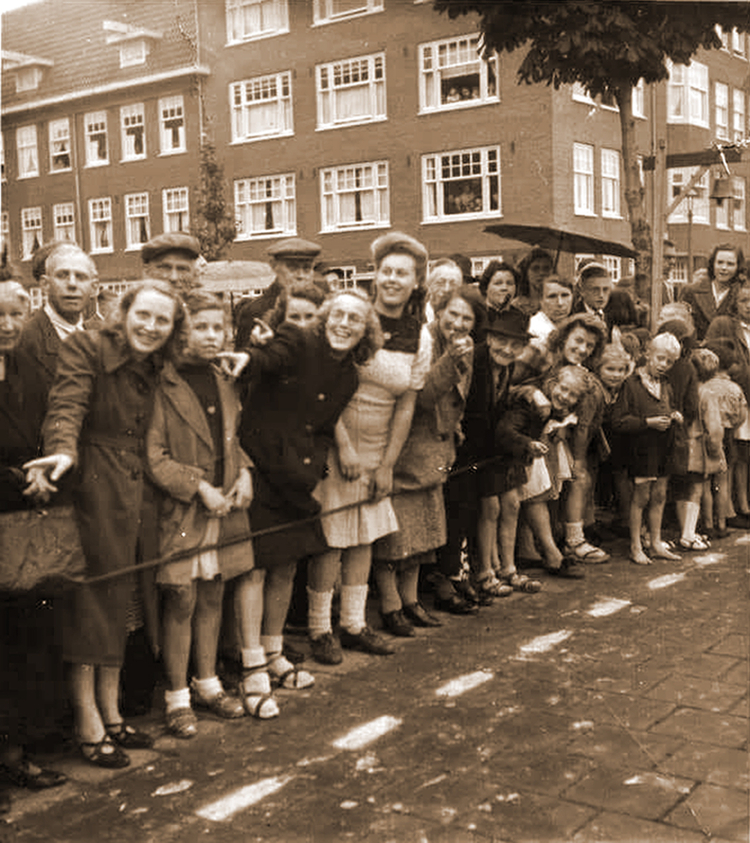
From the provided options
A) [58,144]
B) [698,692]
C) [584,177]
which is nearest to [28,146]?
[58,144]

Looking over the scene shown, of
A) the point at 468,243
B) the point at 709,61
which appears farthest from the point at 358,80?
the point at 709,61

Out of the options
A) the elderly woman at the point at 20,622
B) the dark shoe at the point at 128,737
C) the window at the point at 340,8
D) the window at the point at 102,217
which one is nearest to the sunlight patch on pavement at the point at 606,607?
the dark shoe at the point at 128,737

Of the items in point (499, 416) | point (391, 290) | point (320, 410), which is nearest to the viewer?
point (320, 410)

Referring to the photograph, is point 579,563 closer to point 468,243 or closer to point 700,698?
point 700,698

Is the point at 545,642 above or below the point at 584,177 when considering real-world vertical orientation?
below

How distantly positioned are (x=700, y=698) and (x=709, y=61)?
746cm

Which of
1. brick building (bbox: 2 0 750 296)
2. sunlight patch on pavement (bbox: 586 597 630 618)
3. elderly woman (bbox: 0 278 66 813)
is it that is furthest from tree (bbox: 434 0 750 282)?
elderly woman (bbox: 0 278 66 813)

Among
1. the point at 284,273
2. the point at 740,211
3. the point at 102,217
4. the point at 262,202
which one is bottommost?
the point at 284,273

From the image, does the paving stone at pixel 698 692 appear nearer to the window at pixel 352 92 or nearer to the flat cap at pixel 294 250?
the flat cap at pixel 294 250

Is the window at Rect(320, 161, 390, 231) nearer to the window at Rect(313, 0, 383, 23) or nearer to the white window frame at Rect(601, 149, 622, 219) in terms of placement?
the white window frame at Rect(601, 149, 622, 219)

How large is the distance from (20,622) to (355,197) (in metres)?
12.9

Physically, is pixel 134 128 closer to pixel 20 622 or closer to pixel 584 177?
pixel 20 622

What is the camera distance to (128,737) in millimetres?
4113

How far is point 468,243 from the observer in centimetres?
1306
